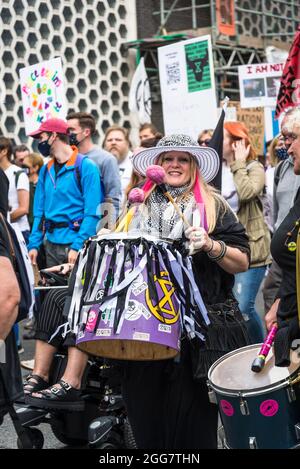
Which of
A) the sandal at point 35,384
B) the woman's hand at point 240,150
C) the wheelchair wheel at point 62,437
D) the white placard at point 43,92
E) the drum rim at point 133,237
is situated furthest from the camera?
the white placard at point 43,92

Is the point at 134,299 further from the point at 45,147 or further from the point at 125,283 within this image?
the point at 45,147

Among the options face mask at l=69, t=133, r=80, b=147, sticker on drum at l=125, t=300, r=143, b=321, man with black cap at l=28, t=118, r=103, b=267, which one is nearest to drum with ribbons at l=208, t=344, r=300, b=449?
sticker on drum at l=125, t=300, r=143, b=321

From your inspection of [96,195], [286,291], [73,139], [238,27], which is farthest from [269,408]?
[238,27]

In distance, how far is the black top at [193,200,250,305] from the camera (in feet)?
15.3

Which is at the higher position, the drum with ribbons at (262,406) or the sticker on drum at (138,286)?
the sticker on drum at (138,286)

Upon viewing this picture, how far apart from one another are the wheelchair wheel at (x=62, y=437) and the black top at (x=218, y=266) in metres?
1.65

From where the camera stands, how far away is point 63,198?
7340 mm

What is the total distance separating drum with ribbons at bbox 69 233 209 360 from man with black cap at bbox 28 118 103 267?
9.37ft

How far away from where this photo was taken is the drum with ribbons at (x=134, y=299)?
407cm

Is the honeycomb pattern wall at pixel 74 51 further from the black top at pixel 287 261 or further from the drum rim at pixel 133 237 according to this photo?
the black top at pixel 287 261

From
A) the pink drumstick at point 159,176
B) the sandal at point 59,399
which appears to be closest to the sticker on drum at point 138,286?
the pink drumstick at point 159,176

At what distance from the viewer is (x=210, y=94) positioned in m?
10.4

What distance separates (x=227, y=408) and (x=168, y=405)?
1.55 ft

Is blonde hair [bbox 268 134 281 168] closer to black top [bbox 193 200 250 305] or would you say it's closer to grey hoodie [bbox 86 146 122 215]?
grey hoodie [bbox 86 146 122 215]
